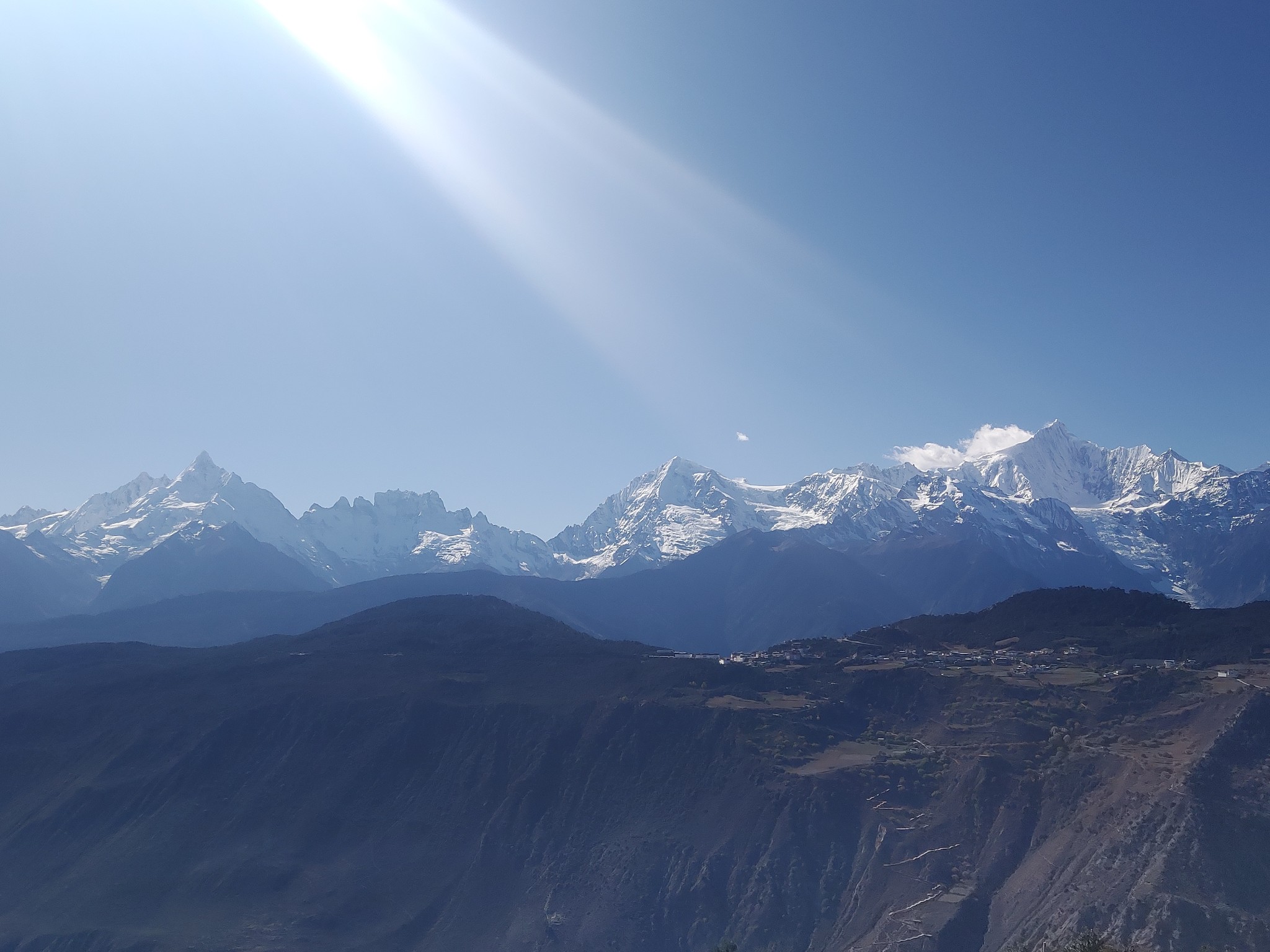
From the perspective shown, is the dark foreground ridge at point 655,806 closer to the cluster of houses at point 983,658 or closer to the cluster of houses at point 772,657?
the cluster of houses at point 983,658

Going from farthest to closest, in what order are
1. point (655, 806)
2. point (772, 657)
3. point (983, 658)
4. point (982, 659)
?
point (772, 657) → point (983, 658) → point (982, 659) → point (655, 806)

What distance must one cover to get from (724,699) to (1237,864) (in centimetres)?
7312

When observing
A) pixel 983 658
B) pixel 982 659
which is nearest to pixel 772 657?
pixel 983 658

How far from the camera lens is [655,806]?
124 m

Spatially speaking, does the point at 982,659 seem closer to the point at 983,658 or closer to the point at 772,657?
the point at 983,658

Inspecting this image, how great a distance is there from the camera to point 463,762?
459ft

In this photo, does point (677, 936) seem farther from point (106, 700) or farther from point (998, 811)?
point (106, 700)

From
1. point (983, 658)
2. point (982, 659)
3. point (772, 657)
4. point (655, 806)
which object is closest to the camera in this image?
point (655, 806)

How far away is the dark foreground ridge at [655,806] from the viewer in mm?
90875

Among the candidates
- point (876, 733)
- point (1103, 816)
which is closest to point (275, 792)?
point (876, 733)

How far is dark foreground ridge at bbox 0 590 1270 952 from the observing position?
90875mm

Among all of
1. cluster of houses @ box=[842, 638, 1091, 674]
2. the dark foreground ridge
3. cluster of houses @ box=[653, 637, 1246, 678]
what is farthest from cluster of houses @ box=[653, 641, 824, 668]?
cluster of houses @ box=[842, 638, 1091, 674]

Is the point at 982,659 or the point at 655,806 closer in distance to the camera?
the point at 655,806

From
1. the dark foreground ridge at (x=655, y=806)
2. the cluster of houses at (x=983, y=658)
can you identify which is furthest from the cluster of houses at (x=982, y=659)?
the dark foreground ridge at (x=655, y=806)
